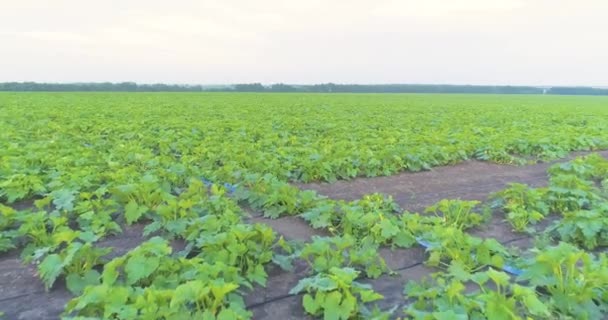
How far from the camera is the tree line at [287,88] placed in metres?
63.6

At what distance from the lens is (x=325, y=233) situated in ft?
12.6

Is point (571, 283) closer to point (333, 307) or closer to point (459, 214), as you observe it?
point (333, 307)

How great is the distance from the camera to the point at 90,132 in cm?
997

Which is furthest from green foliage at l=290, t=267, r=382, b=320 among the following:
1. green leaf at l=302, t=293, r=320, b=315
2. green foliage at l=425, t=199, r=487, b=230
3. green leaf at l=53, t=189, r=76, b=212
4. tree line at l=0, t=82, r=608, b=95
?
tree line at l=0, t=82, r=608, b=95

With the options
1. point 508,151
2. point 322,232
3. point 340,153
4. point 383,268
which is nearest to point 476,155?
point 508,151

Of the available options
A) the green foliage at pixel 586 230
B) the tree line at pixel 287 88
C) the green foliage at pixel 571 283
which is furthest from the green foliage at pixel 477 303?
the tree line at pixel 287 88

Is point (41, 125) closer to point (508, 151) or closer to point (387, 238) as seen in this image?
point (387, 238)

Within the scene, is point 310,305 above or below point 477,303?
below

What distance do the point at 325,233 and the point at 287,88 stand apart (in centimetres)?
7505

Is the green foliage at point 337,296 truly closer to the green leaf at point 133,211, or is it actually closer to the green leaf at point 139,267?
the green leaf at point 139,267

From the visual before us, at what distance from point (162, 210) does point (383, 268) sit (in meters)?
1.84

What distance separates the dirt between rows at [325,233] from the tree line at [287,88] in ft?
209

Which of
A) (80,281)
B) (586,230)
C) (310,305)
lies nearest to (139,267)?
(80,281)

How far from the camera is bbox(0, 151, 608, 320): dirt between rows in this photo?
2.50 metres
